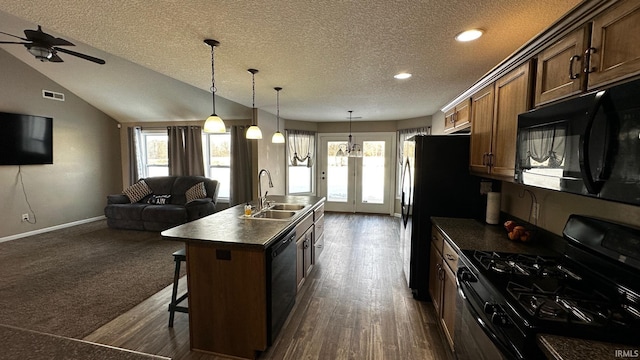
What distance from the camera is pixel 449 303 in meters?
2.09

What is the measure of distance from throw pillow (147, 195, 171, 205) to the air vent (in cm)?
258

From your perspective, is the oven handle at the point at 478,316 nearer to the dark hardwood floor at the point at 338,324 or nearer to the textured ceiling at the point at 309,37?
the dark hardwood floor at the point at 338,324

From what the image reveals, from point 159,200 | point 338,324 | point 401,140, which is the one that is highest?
point 401,140

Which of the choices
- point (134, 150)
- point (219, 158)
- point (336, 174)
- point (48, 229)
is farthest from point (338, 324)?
point (134, 150)

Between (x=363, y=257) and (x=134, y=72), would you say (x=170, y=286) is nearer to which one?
(x=363, y=257)

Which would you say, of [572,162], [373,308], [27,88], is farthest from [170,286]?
[27,88]

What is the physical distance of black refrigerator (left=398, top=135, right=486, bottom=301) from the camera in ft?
9.04

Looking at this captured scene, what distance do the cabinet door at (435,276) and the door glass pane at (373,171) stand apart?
14.2ft

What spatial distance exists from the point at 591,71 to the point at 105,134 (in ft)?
27.1

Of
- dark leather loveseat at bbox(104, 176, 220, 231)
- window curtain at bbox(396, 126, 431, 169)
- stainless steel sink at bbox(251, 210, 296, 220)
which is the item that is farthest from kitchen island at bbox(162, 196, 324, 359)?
window curtain at bbox(396, 126, 431, 169)

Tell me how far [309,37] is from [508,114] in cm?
156

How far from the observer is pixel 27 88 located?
4.92 metres

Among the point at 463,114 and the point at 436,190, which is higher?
the point at 463,114

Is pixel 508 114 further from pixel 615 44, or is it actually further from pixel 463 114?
pixel 463 114
